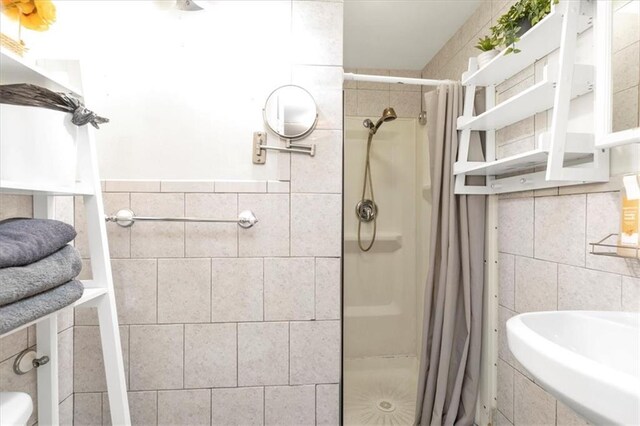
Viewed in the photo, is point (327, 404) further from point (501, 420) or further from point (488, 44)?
point (488, 44)

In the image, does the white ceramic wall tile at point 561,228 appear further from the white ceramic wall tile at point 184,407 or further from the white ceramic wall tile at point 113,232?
the white ceramic wall tile at point 113,232

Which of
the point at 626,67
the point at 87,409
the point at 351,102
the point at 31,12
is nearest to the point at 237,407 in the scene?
the point at 87,409

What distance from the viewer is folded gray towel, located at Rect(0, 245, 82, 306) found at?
573mm

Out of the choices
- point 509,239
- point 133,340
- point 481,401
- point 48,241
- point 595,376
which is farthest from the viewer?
point 481,401

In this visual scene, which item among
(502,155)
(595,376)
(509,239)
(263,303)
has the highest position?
(502,155)

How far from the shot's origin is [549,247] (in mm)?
1146

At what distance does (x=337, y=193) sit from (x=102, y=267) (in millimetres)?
882

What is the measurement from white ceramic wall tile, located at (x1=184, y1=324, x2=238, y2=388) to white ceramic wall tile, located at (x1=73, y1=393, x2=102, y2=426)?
352mm

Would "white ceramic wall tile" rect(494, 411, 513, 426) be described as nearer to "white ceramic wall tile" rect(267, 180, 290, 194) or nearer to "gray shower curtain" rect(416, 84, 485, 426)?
"gray shower curtain" rect(416, 84, 485, 426)

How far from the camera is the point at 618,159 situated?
88 centimetres

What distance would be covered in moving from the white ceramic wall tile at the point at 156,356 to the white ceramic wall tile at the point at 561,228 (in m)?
1.48

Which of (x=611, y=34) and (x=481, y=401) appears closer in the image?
(x=611, y=34)

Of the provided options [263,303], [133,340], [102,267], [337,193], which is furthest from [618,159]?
[133,340]

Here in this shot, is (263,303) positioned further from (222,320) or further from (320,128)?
(320,128)
